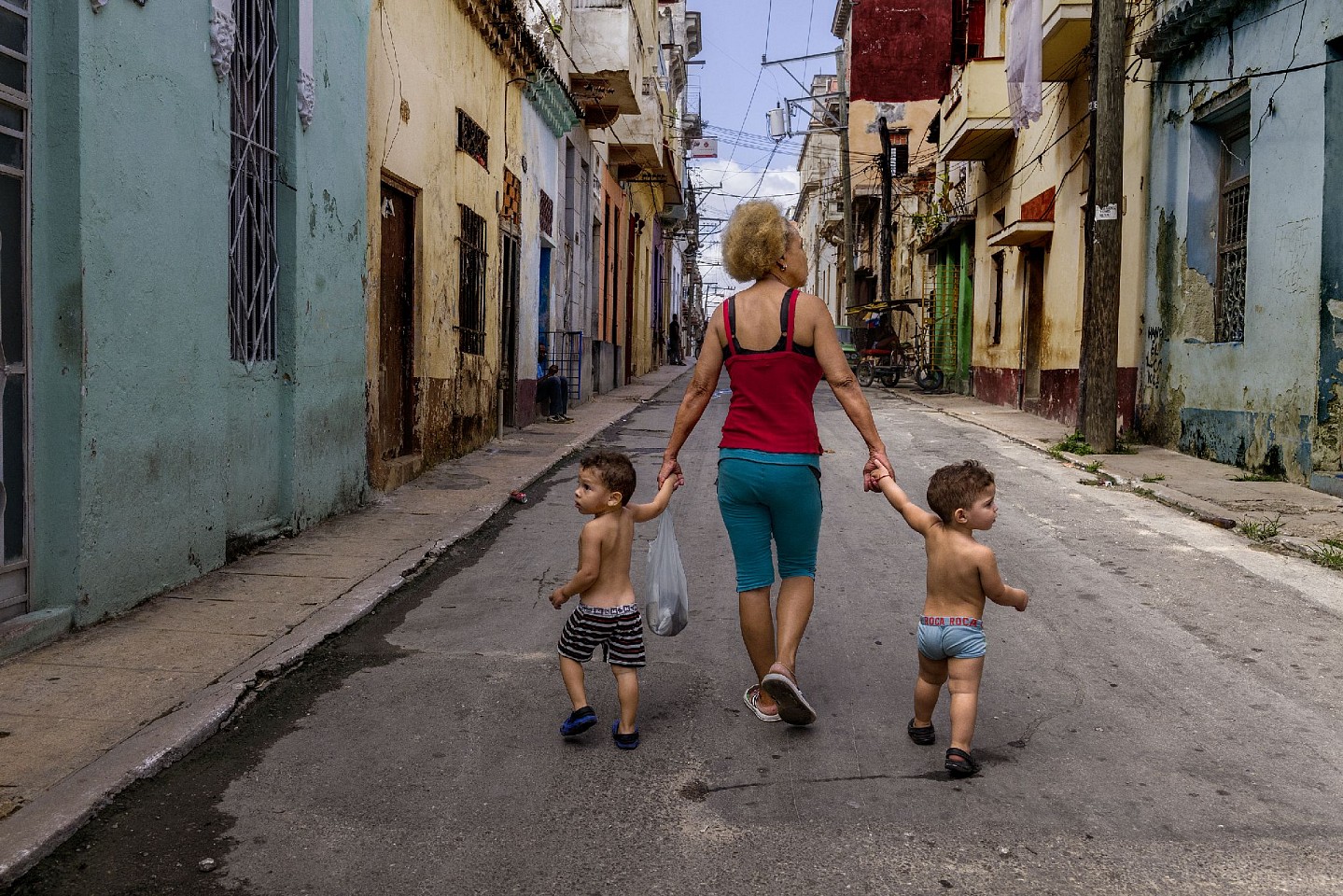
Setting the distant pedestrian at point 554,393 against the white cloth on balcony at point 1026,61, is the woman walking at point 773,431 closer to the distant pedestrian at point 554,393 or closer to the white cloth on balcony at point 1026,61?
the white cloth on balcony at point 1026,61

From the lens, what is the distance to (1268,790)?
3.47 metres

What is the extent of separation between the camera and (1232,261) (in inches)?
468

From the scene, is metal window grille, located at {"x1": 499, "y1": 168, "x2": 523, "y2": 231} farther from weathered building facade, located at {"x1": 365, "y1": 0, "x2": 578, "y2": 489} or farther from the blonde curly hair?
the blonde curly hair

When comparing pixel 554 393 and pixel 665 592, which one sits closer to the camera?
pixel 665 592

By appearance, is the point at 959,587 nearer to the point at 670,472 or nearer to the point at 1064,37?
the point at 670,472

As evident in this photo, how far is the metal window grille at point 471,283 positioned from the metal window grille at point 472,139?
616 millimetres

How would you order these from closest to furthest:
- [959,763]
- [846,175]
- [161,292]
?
[959,763] → [161,292] → [846,175]

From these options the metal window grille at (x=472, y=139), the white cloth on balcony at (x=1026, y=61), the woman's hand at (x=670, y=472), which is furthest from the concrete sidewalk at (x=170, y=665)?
the white cloth on balcony at (x=1026, y=61)

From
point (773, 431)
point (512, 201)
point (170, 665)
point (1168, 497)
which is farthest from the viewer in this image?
point (512, 201)

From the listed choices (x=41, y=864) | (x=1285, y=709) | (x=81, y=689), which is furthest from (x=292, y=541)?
(x=1285, y=709)

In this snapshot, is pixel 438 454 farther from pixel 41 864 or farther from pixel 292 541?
pixel 41 864

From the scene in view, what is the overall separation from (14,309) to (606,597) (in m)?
2.79

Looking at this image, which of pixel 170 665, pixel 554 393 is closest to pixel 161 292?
pixel 170 665

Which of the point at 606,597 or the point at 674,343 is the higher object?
the point at 674,343
